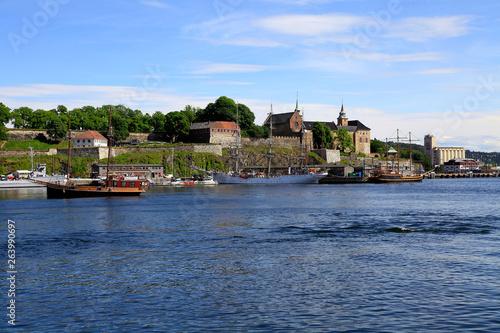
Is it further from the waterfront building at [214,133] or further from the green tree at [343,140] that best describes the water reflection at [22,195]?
the green tree at [343,140]

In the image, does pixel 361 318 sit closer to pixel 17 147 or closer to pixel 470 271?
pixel 470 271

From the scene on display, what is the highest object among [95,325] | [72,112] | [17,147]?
[72,112]

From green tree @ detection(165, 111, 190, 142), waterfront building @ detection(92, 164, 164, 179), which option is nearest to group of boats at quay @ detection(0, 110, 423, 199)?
waterfront building @ detection(92, 164, 164, 179)

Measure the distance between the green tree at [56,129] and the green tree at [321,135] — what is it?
281 feet

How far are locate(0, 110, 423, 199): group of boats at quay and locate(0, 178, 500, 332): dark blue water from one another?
34.7 m

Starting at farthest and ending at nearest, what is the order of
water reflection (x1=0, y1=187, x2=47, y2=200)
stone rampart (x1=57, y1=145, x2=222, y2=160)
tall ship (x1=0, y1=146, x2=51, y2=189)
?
stone rampart (x1=57, y1=145, x2=222, y2=160) < tall ship (x1=0, y1=146, x2=51, y2=189) < water reflection (x1=0, y1=187, x2=47, y2=200)

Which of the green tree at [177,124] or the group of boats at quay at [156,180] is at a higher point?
the green tree at [177,124]

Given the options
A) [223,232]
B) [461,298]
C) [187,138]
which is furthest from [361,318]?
[187,138]

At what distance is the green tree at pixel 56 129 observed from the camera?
128m

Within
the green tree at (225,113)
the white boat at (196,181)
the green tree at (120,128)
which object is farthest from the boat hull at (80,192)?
the green tree at (225,113)

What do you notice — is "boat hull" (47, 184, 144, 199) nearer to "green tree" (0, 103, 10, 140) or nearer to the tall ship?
the tall ship

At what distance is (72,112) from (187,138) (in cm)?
3547

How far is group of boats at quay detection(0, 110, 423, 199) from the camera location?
240 feet

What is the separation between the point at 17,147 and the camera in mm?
122375
